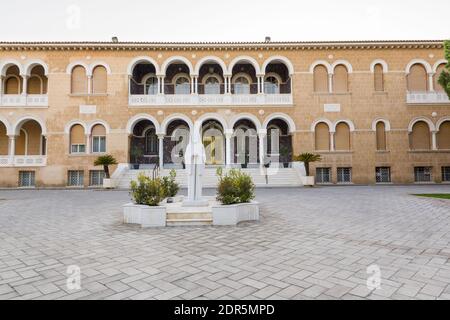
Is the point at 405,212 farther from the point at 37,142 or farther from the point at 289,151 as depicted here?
the point at 37,142

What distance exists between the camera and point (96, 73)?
21.4 m

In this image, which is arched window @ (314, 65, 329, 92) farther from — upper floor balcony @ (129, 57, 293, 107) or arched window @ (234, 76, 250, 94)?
arched window @ (234, 76, 250, 94)

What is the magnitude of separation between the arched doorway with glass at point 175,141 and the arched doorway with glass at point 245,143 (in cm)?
417

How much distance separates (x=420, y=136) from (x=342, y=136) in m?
5.90

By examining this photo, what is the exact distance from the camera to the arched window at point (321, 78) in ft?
70.4

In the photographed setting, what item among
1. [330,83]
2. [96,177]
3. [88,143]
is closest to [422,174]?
[330,83]

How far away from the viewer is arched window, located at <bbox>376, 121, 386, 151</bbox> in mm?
20922

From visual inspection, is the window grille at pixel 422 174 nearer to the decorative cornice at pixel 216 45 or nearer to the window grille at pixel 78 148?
the decorative cornice at pixel 216 45

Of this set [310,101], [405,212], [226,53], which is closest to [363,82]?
[310,101]

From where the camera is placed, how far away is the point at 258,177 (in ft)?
63.9

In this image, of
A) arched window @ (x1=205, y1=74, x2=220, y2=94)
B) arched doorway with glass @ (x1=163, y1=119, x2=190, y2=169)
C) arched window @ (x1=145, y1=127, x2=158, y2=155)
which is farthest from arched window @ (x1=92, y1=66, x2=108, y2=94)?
arched window @ (x1=205, y1=74, x2=220, y2=94)

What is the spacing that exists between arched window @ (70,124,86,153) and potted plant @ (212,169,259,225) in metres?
17.4

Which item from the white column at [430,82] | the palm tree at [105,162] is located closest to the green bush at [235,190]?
the palm tree at [105,162]
